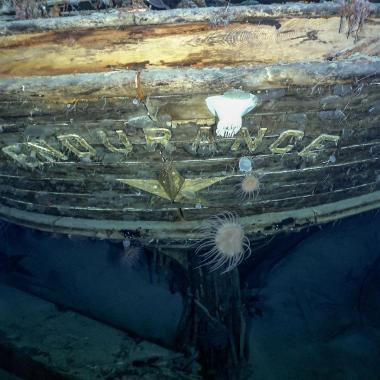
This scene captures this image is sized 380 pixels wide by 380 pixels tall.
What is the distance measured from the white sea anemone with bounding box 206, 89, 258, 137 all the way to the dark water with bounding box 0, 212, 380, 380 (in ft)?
5.56

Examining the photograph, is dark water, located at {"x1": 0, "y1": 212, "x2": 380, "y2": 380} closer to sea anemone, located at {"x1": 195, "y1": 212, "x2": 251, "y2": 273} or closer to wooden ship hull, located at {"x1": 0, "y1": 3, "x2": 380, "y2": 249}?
sea anemone, located at {"x1": 195, "y1": 212, "x2": 251, "y2": 273}

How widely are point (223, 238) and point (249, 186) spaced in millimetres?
490

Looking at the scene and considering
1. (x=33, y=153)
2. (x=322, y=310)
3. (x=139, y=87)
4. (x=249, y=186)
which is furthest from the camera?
(x=322, y=310)

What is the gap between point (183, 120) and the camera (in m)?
1.93

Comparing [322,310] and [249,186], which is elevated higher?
[249,186]

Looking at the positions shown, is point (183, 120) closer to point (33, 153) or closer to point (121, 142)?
point (121, 142)

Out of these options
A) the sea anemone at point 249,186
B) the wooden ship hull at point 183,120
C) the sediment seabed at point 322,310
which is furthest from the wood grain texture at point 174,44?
the sediment seabed at point 322,310

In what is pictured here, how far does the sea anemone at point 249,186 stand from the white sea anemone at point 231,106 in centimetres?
58

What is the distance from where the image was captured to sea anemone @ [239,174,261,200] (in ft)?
7.86

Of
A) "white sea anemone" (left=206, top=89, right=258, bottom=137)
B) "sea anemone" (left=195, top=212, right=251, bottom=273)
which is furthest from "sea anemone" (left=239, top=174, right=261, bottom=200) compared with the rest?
"white sea anemone" (left=206, top=89, right=258, bottom=137)

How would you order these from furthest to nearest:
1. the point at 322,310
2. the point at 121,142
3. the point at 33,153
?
1. the point at 322,310
2. the point at 33,153
3. the point at 121,142

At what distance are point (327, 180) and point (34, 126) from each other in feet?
6.51

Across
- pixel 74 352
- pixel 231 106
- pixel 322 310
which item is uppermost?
pixel 231 106

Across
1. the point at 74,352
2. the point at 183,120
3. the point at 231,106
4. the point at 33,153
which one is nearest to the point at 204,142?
the point at 183,120
